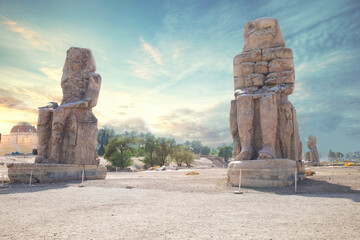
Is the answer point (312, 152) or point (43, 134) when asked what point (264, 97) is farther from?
point (312, 152)

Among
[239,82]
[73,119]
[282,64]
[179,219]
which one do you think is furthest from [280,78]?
[73,119]

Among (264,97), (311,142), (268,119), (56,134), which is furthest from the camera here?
(311,142)

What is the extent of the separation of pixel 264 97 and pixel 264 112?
42 cm

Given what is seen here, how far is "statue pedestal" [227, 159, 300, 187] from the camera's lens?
5.80 meters

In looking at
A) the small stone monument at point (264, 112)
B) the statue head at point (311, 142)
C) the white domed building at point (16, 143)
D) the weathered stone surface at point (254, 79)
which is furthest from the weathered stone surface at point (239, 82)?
the white domed building at point (16, 143)

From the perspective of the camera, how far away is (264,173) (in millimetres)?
5875

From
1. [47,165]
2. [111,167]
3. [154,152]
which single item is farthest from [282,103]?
[154,152]

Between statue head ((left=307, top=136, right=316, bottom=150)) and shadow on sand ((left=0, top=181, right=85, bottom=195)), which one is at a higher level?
statue head ((left=307, top=136, right=316, bottom=150))

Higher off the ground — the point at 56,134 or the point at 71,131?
the point at 71,131

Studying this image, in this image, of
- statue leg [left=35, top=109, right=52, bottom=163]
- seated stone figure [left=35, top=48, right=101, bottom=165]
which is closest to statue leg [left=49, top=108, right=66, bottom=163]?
seated stone figure [left=35, top=48, right=101, bottom=165]

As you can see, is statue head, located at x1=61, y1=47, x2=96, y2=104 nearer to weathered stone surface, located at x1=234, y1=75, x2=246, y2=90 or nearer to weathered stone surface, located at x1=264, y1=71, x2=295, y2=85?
weathered stone surface, located at x1=234, y1=75, x2=246, y2=90

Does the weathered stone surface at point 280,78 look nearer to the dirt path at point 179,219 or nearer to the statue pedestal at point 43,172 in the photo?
the dirt path at point 179,219

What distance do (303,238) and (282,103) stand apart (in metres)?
5.34

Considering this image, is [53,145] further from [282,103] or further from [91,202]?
[282,103]
